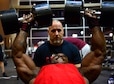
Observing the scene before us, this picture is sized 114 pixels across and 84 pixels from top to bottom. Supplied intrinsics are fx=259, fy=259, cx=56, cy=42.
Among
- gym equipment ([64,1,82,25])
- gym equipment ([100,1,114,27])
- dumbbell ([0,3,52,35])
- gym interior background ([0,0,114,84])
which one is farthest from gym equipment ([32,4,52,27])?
gym interior background ([0,0,114,84])

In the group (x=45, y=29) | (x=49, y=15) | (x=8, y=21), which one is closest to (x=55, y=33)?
(x=49, y=15)

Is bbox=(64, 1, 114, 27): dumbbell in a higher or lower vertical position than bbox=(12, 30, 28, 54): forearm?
higher

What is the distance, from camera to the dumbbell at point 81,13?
7.97 ft

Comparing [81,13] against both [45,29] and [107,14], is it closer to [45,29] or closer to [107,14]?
[107,14]

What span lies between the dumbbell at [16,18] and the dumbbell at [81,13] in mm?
187

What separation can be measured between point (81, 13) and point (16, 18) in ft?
2.13

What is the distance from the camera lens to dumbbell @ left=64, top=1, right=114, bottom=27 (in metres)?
2.43

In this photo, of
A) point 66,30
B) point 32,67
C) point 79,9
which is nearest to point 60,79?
point 32,67

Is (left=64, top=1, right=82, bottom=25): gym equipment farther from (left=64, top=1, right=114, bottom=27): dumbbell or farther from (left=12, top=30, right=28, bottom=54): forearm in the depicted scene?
(left=12, top=30, right=28, bottom=54): forearm

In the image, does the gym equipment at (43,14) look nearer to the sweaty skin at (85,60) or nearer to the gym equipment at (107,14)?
the sweaty skin at (85,60)

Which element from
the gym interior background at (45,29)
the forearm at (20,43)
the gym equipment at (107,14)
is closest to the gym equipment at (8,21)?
the forearm at (20,43)

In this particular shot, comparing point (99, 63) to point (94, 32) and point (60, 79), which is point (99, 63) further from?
point (60, 79)

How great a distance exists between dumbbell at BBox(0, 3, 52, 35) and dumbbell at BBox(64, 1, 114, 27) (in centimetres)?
19

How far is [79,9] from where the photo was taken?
8.24 feet
